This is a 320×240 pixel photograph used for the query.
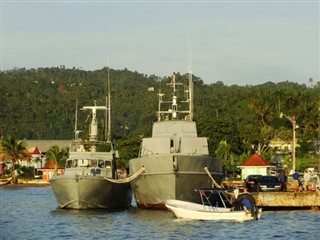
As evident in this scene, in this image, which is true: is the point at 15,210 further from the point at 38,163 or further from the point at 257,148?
the point at 38,163

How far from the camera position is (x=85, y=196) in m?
56.5

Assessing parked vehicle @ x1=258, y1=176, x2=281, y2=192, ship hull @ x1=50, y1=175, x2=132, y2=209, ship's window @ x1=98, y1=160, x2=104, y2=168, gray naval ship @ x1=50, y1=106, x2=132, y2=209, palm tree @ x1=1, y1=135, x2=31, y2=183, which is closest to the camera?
ship hull @ x1=50, y1=175, x2=132, y2=209

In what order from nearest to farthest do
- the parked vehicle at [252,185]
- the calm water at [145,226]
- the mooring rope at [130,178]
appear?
1. the calm water at [145,226]
2. the mooring rope at [130,178]
3. the parked vehicle at [252,185]

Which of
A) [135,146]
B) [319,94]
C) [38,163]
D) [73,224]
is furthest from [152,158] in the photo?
[319,94]

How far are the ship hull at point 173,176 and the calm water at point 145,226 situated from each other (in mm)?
1259

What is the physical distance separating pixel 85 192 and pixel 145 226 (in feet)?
32.5

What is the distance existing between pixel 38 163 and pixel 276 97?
168 ft

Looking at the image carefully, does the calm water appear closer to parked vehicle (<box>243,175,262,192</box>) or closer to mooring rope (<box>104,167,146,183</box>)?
mooring rope (<box>104,167,146,183</box>)

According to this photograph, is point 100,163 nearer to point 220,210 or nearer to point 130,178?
point 130,178

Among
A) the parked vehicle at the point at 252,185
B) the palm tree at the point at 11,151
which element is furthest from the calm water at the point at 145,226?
the palm tree at the point at 11,151

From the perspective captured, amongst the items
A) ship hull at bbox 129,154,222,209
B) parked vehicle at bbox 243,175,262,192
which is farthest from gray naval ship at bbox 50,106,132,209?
parked vehicle at bbox 243,175,262,192

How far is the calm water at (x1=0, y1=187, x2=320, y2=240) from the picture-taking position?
140 feet

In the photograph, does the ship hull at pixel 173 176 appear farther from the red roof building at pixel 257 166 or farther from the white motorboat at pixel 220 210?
the red roof building at pixel 257 166

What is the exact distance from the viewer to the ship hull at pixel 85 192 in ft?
184
